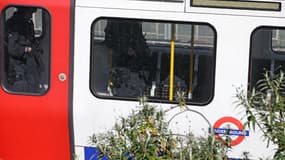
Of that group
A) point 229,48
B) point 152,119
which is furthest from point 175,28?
point 152,119

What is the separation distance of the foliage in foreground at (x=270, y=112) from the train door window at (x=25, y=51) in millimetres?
3458

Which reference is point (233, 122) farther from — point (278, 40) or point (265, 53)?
point (278, 40)

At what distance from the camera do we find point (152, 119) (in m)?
3.60

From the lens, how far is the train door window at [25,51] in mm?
6582

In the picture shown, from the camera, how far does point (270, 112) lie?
3318mm

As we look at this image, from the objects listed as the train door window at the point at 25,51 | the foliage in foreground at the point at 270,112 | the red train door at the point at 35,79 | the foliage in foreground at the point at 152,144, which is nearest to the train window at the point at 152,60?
the red train door at the point at 35,79

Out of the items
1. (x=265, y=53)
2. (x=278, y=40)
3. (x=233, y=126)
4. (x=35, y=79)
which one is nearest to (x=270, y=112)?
(x=233, y=126)

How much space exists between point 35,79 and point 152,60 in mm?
1171

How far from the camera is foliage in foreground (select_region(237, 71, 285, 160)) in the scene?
10.8ft

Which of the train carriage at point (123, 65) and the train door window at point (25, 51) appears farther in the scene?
the train door window at point (25, 51)

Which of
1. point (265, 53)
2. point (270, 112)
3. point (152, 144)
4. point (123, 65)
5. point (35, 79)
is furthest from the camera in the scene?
point (35, 79)

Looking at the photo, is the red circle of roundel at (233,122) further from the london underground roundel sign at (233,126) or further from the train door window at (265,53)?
the train door window at (265,53)

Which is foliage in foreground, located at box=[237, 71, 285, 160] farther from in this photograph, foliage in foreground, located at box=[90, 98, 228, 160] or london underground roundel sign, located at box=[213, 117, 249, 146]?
london underground roundel sign, located at box=[213, 117, 249, 146]

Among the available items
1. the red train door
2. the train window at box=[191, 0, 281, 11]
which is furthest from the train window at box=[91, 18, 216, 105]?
the red train door
